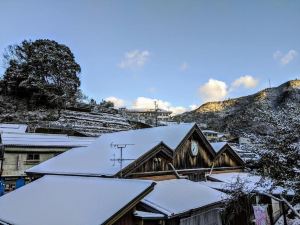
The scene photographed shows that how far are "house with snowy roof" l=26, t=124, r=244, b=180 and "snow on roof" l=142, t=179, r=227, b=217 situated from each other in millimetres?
1151

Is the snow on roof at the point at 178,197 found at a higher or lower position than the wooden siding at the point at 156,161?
lower

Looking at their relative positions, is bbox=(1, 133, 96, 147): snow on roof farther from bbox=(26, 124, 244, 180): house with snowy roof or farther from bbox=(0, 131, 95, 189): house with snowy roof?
bbox=(26, 124, 244, 180): house with snowy roof

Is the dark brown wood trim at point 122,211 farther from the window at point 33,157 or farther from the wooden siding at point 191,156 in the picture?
the window at point 33,157

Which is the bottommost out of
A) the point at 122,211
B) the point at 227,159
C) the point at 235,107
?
the point at 122,211

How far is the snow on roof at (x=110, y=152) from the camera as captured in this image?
1279 cm

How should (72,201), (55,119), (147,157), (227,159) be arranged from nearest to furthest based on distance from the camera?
1. (72,201)
2. (147,157)
3. (227,159)
4. (55,119)

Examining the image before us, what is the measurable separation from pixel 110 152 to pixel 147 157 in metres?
2.86

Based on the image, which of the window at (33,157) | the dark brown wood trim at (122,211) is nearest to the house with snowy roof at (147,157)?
the dark brown wood trim at (122,211)

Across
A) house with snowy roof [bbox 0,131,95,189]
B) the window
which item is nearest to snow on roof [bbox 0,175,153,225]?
house with snowy roof [bbox 0,131,95,189]

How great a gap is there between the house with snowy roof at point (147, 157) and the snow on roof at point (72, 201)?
6.57 ft

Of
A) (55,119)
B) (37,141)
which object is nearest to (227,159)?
(37,141)

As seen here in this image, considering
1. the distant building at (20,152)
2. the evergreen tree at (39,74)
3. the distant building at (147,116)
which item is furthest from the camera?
the distant building at (147,116)

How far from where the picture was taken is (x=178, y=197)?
1116 centimetres

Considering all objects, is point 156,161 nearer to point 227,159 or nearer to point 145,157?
point 145,157
